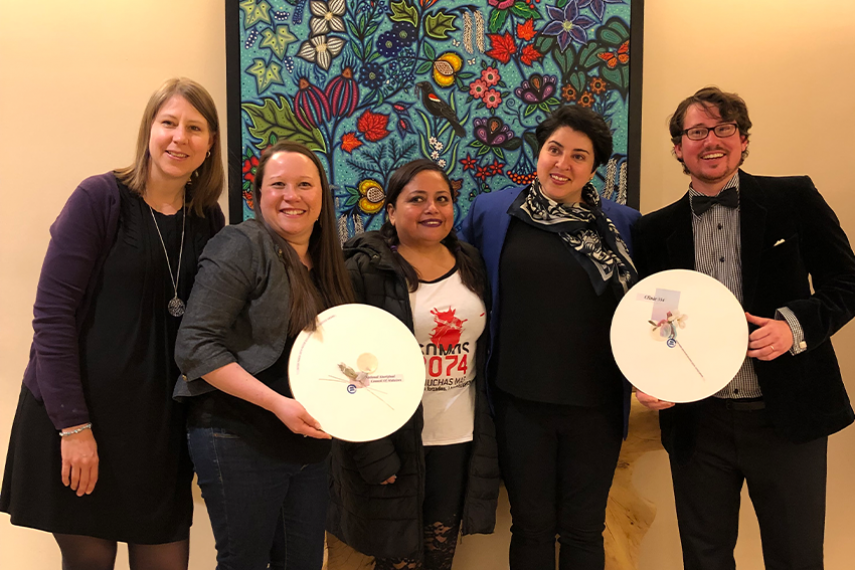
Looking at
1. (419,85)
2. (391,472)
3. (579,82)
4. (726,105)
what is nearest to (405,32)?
(419,85)

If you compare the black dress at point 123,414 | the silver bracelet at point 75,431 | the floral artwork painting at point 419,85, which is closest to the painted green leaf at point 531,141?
the floral artwork painting at point 419,85

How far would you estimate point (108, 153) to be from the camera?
80.4 inches

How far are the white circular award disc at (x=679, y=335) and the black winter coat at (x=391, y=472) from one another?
51cm

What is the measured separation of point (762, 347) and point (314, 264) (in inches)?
49.3

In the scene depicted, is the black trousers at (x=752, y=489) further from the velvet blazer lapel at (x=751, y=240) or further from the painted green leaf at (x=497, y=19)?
the painted green leaf at (x=497, y=19)

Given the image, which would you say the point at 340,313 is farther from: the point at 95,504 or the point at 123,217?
the point at 95,504

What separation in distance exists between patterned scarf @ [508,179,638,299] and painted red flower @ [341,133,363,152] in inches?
27.0

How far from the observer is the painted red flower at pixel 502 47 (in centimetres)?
210

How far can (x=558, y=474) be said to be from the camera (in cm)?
172

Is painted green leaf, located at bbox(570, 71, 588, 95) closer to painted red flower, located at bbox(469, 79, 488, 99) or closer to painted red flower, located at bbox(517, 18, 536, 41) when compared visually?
painted red flower, located at bbox(517, 18, 536, 41)

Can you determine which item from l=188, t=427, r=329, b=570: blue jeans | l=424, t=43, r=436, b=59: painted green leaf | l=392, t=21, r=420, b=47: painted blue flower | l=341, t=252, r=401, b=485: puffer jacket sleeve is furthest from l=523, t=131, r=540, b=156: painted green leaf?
l=188, t=427, r=329, b=570: blue jeans

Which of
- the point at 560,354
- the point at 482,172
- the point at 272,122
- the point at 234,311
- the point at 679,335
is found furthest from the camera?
the point at 482,172

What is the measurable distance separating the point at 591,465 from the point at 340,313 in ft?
3.11

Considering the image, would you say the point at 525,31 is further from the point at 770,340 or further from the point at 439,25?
the point at 770,340
